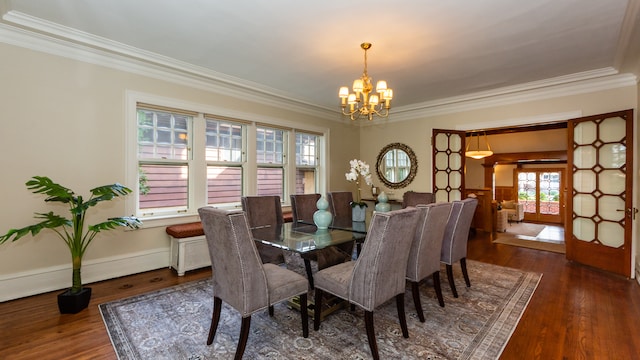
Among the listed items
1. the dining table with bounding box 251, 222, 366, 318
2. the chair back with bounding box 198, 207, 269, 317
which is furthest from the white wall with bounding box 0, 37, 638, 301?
the chair back with bounding box 198, 207, 269, 317

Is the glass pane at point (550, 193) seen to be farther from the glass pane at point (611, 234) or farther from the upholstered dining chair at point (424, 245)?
the upholstered dining chair at point (424, 245)

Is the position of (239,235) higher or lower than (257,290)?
higher

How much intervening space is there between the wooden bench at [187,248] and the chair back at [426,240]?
2472 millimetres

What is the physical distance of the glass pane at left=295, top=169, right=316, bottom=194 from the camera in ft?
18.2

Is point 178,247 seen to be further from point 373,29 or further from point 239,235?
point 373,29

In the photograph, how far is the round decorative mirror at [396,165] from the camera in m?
5.79

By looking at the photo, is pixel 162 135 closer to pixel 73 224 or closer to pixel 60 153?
pixel 60 153

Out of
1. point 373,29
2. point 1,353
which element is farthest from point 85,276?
point 373,29

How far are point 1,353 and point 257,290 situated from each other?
1837 mm

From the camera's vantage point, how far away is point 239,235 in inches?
70.3

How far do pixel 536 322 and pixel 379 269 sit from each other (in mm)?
1641

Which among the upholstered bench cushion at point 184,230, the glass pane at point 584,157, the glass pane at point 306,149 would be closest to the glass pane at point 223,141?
the upholstered bench cushion at point 184,230

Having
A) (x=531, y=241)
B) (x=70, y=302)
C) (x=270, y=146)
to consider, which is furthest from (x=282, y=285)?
(x=531, y=241)

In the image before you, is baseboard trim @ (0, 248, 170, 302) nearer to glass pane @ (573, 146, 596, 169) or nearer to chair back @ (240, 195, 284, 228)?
chair back @ (240, 195, 284, 228)
